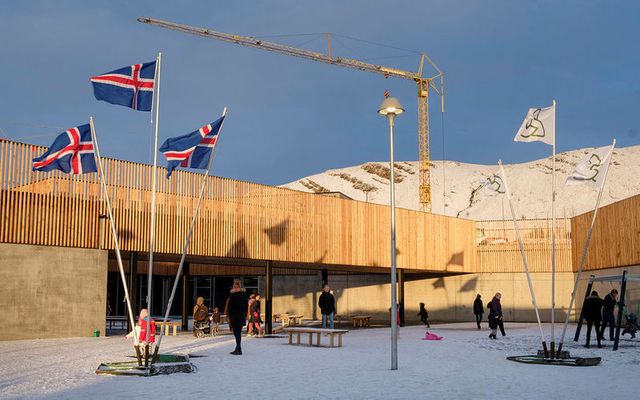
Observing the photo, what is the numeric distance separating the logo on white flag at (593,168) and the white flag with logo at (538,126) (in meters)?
1.00

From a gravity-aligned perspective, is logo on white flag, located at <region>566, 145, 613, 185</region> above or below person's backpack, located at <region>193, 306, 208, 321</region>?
above

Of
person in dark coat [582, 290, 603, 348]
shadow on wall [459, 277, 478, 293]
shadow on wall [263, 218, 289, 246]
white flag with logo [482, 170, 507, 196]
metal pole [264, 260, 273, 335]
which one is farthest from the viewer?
shadow on wall [459, 277, 478, 293]

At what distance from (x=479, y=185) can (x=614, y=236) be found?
93.2 m

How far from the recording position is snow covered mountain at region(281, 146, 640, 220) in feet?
350

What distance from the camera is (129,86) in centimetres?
1294

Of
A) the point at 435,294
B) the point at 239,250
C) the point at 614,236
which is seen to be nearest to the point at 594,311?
the point at 239,250

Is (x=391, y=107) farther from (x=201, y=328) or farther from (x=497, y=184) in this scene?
(x=201, y=328)

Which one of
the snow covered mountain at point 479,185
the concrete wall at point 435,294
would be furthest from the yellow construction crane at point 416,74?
the concrete wall at point 435,294

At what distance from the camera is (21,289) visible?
1983 centimetres

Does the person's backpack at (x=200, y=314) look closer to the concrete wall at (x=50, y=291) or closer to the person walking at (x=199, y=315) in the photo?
the person walking at (x=199, y=315)

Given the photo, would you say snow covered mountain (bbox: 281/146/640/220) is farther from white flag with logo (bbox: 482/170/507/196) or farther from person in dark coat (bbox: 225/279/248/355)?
person in dark coat (bbox: 225/279/248/355)

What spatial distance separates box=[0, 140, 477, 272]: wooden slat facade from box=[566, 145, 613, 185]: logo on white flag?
1209cm

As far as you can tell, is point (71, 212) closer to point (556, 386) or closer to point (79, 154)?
point (79, 154)

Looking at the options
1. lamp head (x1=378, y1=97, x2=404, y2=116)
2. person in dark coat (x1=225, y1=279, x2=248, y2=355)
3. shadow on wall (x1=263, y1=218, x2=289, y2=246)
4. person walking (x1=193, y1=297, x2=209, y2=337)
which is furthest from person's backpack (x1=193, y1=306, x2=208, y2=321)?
lamp head (x1=378, y1=97, x2=404, y2=116)
